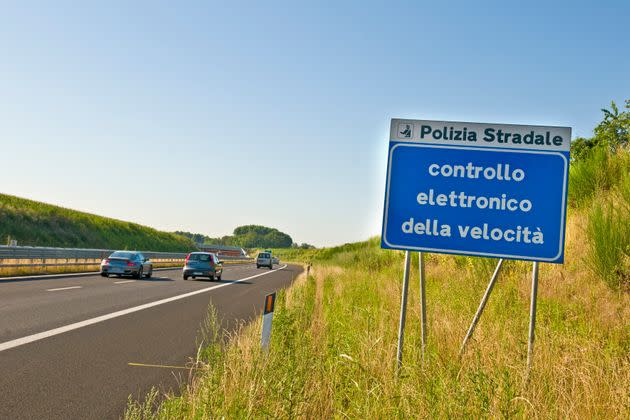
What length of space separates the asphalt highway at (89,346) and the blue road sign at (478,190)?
3203 mm

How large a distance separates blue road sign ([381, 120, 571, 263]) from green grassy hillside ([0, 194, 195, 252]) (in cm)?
4318

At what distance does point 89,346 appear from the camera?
27.2 feet

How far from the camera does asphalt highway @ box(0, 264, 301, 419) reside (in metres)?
5.50

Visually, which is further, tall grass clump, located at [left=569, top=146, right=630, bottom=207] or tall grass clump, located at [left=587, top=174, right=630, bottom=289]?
tall grass clump, located at [left=569, top=146, right=630, bottom=207]

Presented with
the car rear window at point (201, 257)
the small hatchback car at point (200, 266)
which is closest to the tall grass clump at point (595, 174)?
the small hatchback car at point (200, 266)

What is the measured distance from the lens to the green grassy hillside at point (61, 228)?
49.0 m

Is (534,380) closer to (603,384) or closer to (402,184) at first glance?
(603,384)

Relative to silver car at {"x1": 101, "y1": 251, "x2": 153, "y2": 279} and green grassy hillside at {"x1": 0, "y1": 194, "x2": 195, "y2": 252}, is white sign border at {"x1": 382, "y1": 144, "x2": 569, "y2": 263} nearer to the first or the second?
silver car at {"x1": 101, "y1": 251, "x2": 153, "y2": 279}

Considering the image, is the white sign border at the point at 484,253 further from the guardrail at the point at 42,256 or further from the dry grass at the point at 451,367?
the guardrail at the point at 42,256

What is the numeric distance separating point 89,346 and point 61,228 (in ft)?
174

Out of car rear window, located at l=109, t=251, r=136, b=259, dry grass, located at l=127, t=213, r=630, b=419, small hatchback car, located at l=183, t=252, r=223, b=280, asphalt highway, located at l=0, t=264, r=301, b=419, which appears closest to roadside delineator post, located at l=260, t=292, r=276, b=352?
dry grass, located at l=127, t=213, r=630, b=419

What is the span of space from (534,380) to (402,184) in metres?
2.20

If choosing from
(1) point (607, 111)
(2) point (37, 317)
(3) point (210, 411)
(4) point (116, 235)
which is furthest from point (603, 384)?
(4) point (116, 235)

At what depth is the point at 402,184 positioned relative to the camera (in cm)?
579
